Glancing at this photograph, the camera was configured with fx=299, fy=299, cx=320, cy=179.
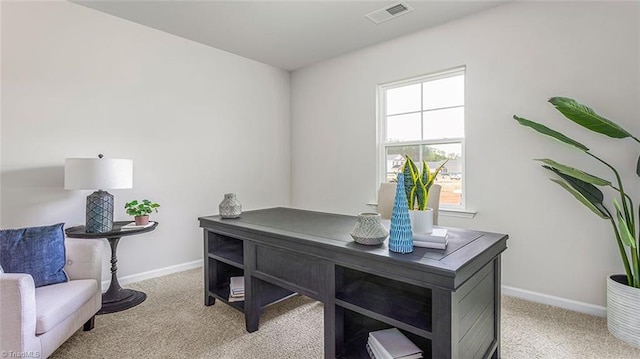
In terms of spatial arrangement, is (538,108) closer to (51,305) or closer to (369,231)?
(369,231)

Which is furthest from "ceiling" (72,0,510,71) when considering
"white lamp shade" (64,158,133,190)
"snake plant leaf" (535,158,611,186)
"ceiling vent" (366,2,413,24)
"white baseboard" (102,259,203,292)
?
"white baseboard" (102,259,203,292)

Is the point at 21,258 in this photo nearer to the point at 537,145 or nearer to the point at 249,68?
the point at 249,68

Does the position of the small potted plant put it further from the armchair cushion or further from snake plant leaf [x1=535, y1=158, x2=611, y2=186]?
snake plant leaf [x1=535, y1=158, x2=611, y2=186]

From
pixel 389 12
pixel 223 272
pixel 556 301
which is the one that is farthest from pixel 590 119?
pixel 223 272

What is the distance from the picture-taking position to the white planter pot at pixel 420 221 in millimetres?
1491

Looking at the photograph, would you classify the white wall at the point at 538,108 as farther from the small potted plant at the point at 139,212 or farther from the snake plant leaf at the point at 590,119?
the small potted plant at the point at 139,212

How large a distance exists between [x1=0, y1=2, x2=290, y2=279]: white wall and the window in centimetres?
169

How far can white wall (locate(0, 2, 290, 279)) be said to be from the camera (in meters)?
2.46

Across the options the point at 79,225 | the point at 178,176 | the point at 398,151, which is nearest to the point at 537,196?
the point at 398,151

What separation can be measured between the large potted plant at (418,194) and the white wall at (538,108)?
162 cm

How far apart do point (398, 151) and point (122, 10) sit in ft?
10.1

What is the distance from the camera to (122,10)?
109 inches

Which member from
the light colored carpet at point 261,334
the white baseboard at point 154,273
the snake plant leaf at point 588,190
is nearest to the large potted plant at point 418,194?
the light colored carpet at point 261,334

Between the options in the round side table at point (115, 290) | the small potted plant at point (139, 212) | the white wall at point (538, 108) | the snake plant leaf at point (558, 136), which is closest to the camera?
the snake plant leaf at point (558, 136)
